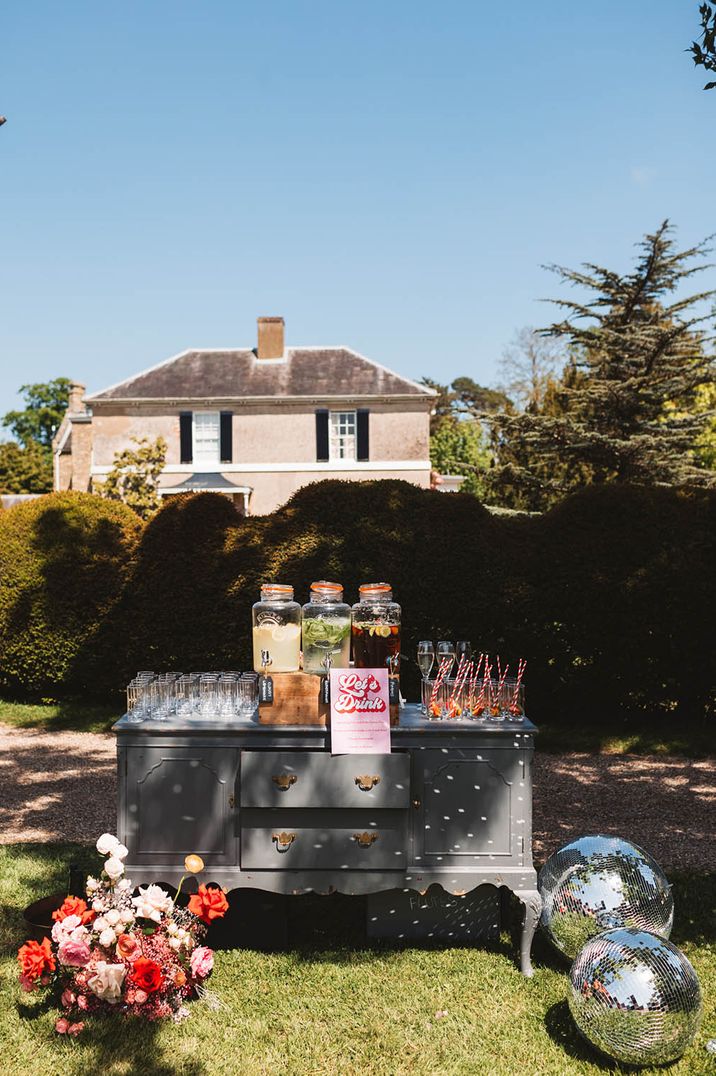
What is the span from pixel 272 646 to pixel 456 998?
1649 millimetres

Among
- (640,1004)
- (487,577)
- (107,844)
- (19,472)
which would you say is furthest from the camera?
(19,472)

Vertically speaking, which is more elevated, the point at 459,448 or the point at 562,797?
the point at 459,448

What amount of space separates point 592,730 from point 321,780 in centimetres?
567

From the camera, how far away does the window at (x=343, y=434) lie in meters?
26.1

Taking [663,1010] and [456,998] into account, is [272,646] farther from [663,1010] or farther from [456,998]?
[663,1010]

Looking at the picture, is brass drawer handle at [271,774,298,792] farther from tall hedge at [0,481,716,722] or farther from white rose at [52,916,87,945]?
tall hedge at [0,481,716,722]

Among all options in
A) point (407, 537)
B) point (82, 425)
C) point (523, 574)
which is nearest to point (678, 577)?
point (523, 574)

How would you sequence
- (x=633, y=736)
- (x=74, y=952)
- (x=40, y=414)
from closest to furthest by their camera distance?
(x=74, y=952) → (x=633, y=736) → (x=40, y=414)

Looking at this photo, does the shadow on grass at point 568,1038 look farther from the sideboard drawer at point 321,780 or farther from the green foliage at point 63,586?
the green foliage at point 63,586

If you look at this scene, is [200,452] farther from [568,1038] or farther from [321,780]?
[568,1038]

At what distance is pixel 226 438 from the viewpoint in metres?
26.2

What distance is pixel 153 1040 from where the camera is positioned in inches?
130

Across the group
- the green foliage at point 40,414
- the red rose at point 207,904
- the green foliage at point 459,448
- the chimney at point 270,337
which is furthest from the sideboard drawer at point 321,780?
the green foliage at point 40,414

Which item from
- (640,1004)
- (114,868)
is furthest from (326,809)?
(640,1004)
